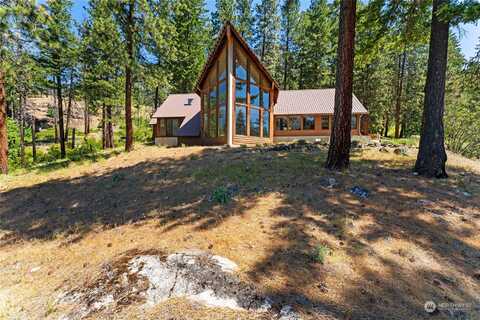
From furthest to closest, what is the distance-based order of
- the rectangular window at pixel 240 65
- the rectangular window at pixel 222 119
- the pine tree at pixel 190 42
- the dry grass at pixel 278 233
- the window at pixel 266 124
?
the pine tree at pixel 190 42
the window at pixel 266 124
the rectangular window at pixel 222 119
the rectangular window at pixel 240 65
the dry grass at pixel 278 233

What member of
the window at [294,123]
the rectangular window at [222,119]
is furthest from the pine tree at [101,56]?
the window at [294,123]

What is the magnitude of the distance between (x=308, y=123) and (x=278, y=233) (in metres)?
19.6

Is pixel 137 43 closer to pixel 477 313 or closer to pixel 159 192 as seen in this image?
pixel 159 192

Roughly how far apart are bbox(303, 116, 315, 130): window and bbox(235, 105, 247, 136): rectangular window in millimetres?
8746

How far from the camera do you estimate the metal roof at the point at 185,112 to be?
2144cm

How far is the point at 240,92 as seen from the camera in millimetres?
15430

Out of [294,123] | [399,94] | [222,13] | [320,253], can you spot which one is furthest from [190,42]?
[320,253]

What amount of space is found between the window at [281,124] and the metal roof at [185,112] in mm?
7017

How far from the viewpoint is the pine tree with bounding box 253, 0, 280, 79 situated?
3056 centimetres

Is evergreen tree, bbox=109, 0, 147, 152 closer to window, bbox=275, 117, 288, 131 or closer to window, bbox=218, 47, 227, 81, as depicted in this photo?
window, bbox=218, 47, 227, 81

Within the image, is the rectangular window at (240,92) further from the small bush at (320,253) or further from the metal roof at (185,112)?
the small bush at (320,253)

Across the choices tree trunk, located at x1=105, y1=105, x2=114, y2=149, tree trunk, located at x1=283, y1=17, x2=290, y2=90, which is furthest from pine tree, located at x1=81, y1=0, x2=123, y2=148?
tree trunk, located at x1=283, y1=17, x2=290, y2=90

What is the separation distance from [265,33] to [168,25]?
2077 cm

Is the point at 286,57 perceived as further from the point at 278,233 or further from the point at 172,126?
the point at 278,233
